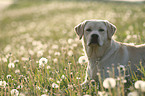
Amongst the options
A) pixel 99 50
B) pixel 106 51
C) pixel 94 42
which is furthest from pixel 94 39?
pixel 106 51

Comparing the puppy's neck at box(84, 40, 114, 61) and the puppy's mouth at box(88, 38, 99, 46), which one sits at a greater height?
the puppy's mouth at box(88, 38, 99, 46)

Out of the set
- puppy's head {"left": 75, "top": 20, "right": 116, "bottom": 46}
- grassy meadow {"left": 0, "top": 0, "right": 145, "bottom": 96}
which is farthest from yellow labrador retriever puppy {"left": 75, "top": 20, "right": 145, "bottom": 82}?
grassy meadow {"left": 0, "top": 0, "right": 145, "bottom": 96}

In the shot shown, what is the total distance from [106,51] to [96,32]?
511mm

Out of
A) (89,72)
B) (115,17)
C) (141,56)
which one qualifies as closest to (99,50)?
(89,72)

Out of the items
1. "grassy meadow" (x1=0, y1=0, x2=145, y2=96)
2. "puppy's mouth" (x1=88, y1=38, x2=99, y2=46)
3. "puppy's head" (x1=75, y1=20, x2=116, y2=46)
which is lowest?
"grassy meadow" (x1=0, y1=0, x2=145, y2=96)

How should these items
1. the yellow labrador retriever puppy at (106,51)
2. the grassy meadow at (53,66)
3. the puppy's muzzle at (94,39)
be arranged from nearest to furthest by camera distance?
the grassy meadow at (53,66) → the puppy's muzzle at (94,39) → the yellow labrador retriever puppy at (106,51)

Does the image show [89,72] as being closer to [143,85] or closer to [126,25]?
[143,85]

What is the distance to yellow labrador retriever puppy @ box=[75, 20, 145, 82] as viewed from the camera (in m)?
4.16

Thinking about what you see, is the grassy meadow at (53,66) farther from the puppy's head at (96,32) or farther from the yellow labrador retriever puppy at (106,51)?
the puppy's head at (96,32)

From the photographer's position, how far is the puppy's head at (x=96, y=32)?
4.04 meters

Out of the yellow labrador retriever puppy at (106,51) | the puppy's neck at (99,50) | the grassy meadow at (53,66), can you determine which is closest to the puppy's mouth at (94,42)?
the yellow labrador retriever puppy at (106,51)

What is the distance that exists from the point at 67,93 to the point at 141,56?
1.89 meters

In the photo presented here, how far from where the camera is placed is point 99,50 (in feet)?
13.9

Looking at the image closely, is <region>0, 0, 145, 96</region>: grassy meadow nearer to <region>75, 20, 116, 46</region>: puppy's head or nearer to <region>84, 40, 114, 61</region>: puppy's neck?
<region>84, 40, 114, 61</region>: puppy's neck
